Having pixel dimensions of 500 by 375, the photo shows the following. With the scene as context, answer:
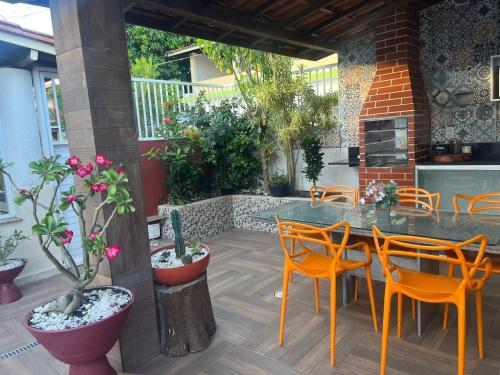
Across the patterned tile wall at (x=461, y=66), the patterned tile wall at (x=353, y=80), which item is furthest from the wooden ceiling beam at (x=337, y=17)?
the patterned tile wall at (x=461, y=66)

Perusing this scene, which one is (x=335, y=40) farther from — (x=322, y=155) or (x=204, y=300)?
(x=204, y=300)

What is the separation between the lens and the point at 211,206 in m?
5.48

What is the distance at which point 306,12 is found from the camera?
3.73 meters

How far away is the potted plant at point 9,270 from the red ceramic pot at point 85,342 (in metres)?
1.94

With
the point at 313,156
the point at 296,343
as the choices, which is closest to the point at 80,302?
the point at 296,343

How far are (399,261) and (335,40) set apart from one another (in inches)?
133

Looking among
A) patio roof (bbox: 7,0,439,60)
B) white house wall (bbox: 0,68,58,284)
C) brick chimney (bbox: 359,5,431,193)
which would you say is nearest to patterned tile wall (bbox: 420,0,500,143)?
brick chimney (bbox: 359,5,431,193)

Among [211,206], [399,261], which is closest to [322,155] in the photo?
[211,206]

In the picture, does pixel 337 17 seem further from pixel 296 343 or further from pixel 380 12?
pixel 296 343

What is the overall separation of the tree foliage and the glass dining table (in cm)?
922

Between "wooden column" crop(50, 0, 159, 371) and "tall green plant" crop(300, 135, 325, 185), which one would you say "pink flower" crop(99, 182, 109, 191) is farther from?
"tall green plant" crop(300, 135, 325, 185)

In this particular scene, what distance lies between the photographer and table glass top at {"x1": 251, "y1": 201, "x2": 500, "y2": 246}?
2.10 metres

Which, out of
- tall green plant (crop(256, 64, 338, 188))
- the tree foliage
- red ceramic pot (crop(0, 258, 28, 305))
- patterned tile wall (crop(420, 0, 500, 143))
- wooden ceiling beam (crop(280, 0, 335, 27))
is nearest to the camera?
red ceramic pot (crop(0, 258, 28, 305))

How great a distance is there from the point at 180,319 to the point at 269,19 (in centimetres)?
299
